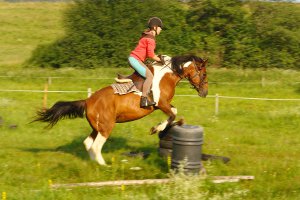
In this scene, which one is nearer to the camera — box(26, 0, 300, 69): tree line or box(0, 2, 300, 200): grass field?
box(0, 2, 300, 200): grass field

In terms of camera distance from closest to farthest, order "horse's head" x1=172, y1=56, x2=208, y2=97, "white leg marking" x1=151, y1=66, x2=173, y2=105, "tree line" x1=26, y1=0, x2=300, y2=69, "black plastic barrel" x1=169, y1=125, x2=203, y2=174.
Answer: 1. "black plastic barrel" x1=169, y1=125, x2=203, y2=174
2. "white leg marking" x1=151, y1=66, x2=173, y2=105
3. "horse's head" x1=172, y1=56, x2=208, y2=97
4. "tree line" x1=26, y1=0, x2=300, y2=69

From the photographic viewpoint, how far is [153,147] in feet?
38.3

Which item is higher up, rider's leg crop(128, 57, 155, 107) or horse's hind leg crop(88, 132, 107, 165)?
rider's leg crop(128, 57, 155, 107)

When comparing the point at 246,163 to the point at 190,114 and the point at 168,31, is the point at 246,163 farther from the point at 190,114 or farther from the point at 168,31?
the point at 168,31

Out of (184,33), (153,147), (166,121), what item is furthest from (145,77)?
(184,33)

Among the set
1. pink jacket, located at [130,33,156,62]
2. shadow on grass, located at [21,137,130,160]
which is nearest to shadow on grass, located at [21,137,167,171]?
shadow on grass, located at [21,137,130,160]

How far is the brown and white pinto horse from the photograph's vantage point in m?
9.88

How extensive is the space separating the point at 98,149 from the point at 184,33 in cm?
2056

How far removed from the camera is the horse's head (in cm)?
1023

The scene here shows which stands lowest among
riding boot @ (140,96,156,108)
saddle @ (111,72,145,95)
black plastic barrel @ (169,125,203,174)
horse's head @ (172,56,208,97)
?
black plastic barrel @ (169,125,203,174)

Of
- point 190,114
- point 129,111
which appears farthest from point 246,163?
point 190,114

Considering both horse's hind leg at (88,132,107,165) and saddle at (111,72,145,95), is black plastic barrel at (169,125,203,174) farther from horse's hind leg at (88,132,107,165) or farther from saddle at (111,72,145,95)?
horse's hind leg at (88,132,107,165)

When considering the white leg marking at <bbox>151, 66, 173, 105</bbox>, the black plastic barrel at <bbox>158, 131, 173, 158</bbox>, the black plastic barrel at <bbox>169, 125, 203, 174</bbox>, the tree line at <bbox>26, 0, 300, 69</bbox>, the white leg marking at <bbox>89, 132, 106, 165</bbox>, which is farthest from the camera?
the tree line at <bbox>26, 0, 300, 69</bbox>

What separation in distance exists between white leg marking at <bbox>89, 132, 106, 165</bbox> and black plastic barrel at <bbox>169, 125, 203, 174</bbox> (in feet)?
5.99
